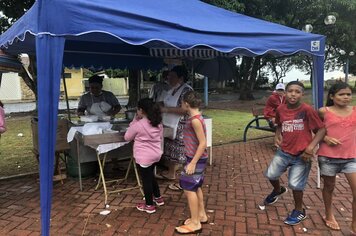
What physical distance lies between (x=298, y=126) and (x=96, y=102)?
11.5 ft

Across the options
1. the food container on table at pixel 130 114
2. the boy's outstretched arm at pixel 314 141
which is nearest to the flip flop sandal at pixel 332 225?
the boy's outstretched arm at pixel 314 141

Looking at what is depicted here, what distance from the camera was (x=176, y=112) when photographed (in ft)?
15.5

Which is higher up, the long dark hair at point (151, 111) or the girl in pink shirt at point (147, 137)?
the long dark hair at point (151, 111)

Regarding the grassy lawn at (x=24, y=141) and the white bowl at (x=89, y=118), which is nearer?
the white bowl at (x=89, y=118)

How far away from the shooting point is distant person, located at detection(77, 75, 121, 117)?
231 inches

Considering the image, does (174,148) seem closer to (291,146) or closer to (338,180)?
(291,146)

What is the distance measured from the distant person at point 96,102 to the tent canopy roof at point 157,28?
112 centimetres

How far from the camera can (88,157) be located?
5051 mm

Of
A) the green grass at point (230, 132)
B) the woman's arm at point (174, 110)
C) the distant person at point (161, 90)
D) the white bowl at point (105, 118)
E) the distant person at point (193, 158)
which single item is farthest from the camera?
the green grass at point (230, 132)

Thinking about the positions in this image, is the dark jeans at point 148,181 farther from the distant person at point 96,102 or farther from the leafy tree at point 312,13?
the leafy tree at point 312,13

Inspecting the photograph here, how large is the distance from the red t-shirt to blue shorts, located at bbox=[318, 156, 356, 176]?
24 cm

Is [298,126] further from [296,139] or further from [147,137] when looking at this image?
[147,137]

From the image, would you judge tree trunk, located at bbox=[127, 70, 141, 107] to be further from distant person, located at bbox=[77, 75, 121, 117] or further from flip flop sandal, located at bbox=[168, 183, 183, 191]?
flip flop sandal, located at bbox=[168, 183, 183, 191]

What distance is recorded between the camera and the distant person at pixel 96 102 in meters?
5.88
